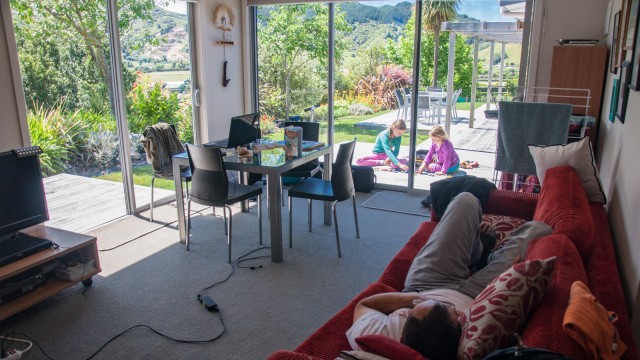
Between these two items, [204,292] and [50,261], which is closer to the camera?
[50,261]

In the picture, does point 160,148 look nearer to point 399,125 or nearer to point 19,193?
point 19,193

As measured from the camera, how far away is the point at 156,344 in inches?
107

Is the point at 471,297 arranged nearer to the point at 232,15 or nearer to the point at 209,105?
the point at 209,105

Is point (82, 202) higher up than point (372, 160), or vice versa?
point (372, 160)

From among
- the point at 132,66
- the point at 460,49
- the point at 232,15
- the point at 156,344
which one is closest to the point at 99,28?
the point at 132,66

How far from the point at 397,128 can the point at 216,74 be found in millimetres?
2169

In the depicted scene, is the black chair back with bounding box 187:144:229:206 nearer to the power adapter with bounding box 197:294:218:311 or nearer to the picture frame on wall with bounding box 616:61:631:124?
the power adapter with bounding box 197:294:218:311

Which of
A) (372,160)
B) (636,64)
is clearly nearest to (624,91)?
(636,64)

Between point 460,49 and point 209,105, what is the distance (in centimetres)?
285

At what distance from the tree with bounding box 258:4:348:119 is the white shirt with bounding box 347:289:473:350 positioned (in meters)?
4.31

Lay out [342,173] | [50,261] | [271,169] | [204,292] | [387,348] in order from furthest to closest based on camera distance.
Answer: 1. [342,173]
2. [271,169]
3. [204,292]
4. [50,261]
5. [387,348]

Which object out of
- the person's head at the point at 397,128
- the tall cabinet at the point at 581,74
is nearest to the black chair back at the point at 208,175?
the person's head at the point at 397,128

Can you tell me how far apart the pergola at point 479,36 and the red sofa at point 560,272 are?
2.31m

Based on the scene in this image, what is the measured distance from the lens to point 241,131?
14.1 feet
